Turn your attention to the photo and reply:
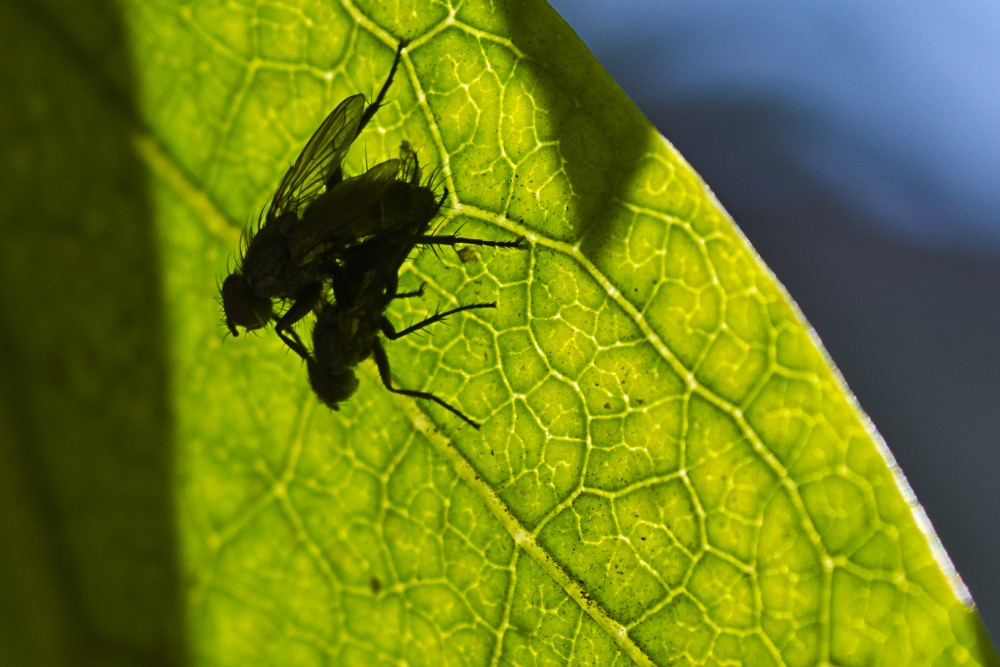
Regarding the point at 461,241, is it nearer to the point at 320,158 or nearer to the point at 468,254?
the point at 468,254

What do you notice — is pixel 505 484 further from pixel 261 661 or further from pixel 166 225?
pixel 166 225

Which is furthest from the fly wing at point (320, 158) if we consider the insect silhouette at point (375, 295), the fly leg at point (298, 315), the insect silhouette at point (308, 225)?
the fly leg at point (298, 315)

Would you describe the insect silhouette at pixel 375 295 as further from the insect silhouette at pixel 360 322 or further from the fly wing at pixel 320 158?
the fly wing at pixel 320 158

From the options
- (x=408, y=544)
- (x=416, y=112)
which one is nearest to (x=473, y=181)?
(x=416, y=112)

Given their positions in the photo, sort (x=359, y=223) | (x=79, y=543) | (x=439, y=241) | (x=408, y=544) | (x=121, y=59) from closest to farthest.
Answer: (x=79, y=543) < (x=121, y=59) < (x=408, y=544) < (x=439, y=241) < (x=359, y=223)

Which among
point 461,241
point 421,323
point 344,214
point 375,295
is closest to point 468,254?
point 461,241

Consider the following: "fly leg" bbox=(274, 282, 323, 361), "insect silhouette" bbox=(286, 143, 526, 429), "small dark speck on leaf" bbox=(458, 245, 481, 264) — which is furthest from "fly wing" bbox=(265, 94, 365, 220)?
"small dark speck on leaf" bbox=(458, 245, 481, 264)

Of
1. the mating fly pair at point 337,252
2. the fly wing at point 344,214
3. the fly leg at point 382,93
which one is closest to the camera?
the fly leg at point 382,93
